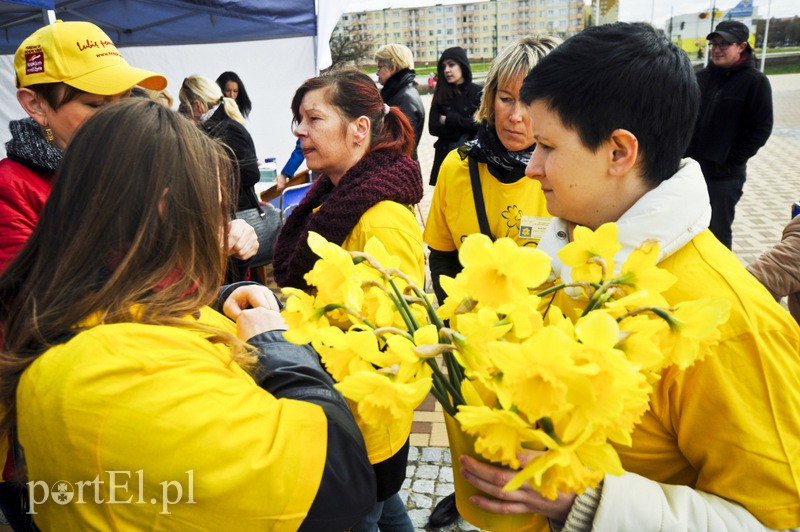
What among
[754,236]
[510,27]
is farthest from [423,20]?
[754,236]

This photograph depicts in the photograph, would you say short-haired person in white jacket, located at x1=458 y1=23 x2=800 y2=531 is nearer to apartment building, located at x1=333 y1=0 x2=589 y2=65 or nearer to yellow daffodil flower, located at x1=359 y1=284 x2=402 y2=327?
yellow daffodil flower, located at x1=359 y1=284 x2=402 y2=327

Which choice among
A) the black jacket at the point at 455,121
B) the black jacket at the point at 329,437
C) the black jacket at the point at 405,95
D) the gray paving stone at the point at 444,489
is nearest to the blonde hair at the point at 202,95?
the black jacket at the point at 405,95

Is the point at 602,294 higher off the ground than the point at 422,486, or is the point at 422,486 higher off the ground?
the point at 602,294

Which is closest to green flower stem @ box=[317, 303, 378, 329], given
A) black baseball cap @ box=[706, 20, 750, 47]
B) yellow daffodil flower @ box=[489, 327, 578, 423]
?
yellow daffodil flower @ box=[489, 327, 578, 423]

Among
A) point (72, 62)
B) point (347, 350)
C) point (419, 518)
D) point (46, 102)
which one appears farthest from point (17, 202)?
point (419, 518)

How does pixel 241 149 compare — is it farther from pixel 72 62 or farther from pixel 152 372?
pixel 152 372

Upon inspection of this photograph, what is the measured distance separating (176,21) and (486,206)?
6.47 m

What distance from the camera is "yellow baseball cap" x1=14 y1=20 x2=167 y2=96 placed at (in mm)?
1863

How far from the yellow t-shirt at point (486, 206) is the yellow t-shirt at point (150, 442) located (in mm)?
1570

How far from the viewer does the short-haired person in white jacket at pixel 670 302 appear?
2.97 feet

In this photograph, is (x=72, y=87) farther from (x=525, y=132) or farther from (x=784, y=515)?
(x=784, y=515)

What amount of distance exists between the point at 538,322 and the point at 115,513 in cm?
73

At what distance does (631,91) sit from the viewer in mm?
1042

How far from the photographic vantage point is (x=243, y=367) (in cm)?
111
